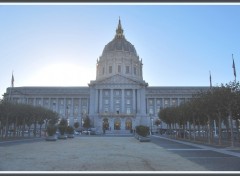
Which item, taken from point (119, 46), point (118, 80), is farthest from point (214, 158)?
point (119, 46)

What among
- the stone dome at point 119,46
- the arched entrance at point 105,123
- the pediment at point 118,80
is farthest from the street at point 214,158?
the stone dome at point 119,46

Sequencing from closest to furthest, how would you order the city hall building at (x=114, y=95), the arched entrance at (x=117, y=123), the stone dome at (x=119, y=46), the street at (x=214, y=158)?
the street at (x=214, y=158), the arched entrance at (x=117, y=123), the city hall building at (x=114, y=95), the stone dome at (x=119, y=46)

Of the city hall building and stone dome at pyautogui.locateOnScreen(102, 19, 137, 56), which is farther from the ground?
stone dome at pyautogui.locateOnScreen(102, 19, 137, 56)

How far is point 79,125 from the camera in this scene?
12512 cm

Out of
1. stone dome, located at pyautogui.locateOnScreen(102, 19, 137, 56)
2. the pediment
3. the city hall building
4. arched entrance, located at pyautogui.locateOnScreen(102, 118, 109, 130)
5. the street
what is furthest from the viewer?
stone dome, located at pyautogui.locateOnScreen(102, 19, 137, 56)

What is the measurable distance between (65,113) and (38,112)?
72.2 meters

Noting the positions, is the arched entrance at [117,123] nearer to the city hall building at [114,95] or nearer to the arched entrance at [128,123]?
the city hall building at [114,95]

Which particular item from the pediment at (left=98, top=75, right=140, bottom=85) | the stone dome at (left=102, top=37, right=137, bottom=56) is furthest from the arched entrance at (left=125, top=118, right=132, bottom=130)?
the stone dome at (left=102, top=37, right=137, bottom=56)

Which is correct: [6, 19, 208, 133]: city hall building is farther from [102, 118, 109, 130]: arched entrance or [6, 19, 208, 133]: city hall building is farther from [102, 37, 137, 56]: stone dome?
[102, 118, 109, 130]: arched entrance

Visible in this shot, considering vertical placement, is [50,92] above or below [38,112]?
above

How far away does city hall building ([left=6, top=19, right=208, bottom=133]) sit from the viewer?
4756 inches

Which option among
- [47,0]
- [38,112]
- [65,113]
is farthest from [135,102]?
[47,0]

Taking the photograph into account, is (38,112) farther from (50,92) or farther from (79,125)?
(50,92)

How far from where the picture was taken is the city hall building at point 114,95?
4756 inches
